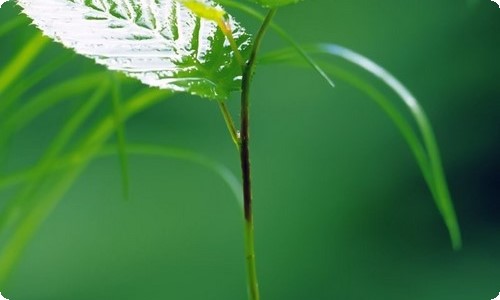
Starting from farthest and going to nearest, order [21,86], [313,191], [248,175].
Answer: [313,191] < [21,86] < [248,175]

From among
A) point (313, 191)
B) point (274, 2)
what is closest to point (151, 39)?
point (274, 2)

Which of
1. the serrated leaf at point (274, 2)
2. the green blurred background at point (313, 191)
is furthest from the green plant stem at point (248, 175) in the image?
the green blurred background at point (313, 191)

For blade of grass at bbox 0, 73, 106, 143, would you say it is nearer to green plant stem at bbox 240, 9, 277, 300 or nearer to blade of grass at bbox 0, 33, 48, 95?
blade of grass at bbox 0, 33, 48, 95

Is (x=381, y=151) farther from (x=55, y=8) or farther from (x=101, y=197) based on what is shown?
(x=55, y=8)

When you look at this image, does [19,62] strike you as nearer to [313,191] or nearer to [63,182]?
[63,182]

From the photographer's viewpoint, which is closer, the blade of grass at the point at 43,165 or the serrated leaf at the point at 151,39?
the serrated leaf at the point at 151,39

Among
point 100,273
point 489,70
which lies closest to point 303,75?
point 489,70

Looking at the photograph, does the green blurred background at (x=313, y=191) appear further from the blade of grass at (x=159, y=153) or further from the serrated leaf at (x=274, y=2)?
the serrated leaf at (x=274, y=2)
